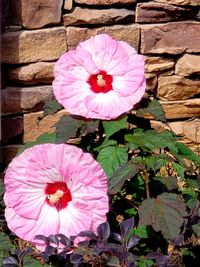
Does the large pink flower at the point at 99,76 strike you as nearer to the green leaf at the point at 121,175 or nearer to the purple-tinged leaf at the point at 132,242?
the green leaf at the point at 121,175

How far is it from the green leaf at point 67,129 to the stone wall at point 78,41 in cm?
111

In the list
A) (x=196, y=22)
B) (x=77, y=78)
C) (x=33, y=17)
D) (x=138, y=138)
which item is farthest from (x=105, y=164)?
(x=196, y=22)

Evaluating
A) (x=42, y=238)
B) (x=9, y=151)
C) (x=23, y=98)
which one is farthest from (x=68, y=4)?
(x=42, y=238)

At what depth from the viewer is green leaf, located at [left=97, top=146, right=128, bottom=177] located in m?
2.00

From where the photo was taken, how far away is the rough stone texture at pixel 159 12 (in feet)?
10.7

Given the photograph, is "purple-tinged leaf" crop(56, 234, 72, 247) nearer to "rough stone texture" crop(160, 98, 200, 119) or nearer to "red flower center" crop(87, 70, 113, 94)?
"red flower center" crop(87, 70, 113, 94)

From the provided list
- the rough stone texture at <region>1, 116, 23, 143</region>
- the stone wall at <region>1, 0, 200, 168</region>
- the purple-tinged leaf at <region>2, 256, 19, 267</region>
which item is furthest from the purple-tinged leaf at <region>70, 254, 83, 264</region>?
the rough stone texture at <region>1, 116, 23, 143</region>

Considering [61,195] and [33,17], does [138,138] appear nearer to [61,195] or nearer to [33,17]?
[61,195]

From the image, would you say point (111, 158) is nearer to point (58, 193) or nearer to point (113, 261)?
point (58, 193)

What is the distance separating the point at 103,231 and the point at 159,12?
1.68 m

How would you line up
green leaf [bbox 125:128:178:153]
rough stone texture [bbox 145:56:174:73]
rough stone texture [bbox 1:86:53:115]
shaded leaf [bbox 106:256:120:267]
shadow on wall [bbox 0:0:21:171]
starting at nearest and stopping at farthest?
shaded leaf [bbox 106:256:120:267] → green leaf [bbox 125:128:178:153] → shadow on wall [bbox 0:0:21:171] → rough stone texture [bbox 1:86:53:115] → rough stone texture [bbox 145:56:174:73]

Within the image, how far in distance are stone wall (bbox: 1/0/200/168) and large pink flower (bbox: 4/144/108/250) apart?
1.28 m

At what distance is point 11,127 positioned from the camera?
330 cm

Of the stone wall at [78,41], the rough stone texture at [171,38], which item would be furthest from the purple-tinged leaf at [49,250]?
the rough stone texture at [171,38]
